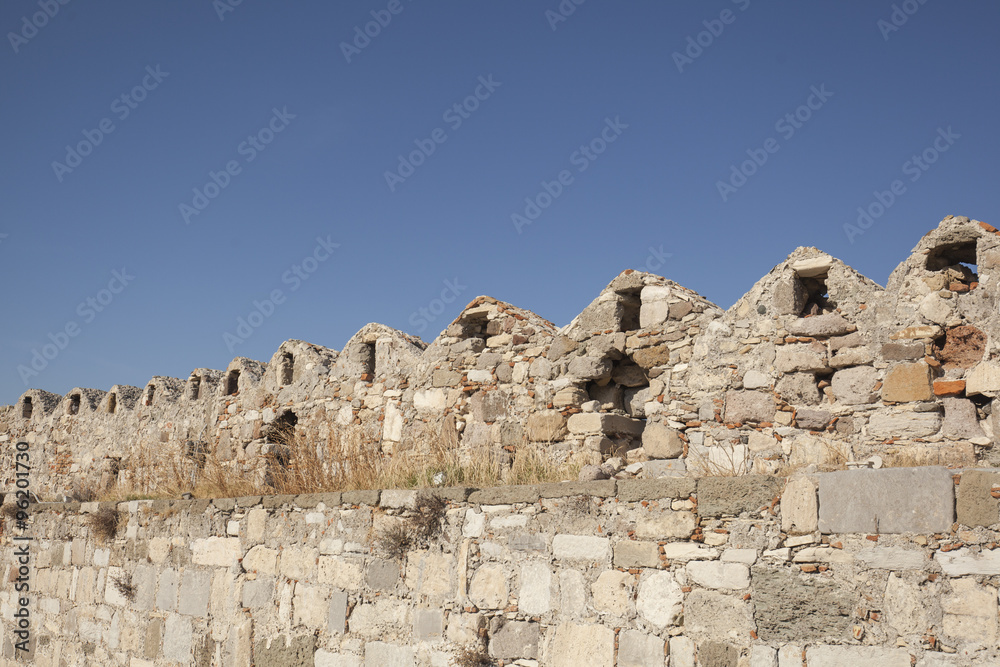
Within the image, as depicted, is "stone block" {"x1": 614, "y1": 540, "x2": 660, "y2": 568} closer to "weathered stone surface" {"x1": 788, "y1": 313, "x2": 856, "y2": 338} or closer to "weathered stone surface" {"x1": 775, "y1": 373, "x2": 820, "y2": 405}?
"weathered stone surface" {"x1": 775, "y1": 373, "x2": 820, "y2": 405}

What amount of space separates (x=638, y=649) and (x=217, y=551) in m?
4.12

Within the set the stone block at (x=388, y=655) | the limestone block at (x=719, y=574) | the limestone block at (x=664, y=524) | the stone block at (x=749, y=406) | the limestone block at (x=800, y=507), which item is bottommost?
the stone block at (x=388, y=655)

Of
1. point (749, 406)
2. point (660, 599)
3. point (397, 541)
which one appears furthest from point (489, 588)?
point (749, 406)

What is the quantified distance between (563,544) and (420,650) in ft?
4.30

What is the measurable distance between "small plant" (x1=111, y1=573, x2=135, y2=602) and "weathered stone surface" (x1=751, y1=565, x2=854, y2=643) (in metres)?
6.15

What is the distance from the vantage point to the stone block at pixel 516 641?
5.03m

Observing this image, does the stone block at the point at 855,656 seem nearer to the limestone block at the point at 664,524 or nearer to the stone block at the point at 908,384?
the limestone block at the point at 664,524

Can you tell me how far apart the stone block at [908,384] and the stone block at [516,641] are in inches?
119

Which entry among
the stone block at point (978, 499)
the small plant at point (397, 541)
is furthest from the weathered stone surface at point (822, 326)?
the small plant at point (397, 541)

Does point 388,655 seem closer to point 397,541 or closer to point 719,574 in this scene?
point 397,541

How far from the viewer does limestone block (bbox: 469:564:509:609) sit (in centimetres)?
524

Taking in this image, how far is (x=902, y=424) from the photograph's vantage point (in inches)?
230

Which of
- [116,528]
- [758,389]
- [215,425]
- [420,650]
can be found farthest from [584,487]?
[215,425]

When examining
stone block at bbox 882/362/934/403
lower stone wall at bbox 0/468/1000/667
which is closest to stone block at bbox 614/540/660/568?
lower stone wall at bbox 0/468/1000/667
